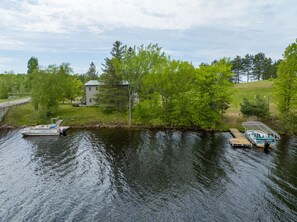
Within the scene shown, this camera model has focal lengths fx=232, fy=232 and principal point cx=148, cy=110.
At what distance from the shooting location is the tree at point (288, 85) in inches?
1684

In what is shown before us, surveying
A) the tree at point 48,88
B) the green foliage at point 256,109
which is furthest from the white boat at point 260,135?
the tree at point 48,88

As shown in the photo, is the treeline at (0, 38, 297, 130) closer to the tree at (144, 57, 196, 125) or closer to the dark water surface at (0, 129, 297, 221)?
the tree at (144, 57, 196, 125)

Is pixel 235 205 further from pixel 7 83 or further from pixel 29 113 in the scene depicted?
pixel 7 83

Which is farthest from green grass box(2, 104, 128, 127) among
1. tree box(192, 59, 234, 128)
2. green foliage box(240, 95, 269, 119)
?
green foliage box(240, 95, 269, 119)

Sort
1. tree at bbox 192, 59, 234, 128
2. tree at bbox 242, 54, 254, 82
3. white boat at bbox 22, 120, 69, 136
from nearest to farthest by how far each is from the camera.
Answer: white boat at bbox 22, 120, 69, 136
tree at bbox 192, 59, 234, 128
tree at bbox 242, 54, 254, 82

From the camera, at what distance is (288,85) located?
43375 mm

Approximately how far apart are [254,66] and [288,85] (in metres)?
69.4

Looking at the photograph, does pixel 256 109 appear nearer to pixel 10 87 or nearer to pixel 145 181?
pixel 145 181

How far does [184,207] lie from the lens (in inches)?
750

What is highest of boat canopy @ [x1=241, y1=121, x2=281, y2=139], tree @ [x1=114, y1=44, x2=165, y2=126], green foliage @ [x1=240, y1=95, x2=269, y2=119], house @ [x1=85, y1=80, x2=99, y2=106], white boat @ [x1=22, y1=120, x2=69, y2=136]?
tree @ [x1=114, y1=44, x2=165, y2=126]

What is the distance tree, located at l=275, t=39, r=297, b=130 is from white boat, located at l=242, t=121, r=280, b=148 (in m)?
5.19

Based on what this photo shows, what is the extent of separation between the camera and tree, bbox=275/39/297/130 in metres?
42.8

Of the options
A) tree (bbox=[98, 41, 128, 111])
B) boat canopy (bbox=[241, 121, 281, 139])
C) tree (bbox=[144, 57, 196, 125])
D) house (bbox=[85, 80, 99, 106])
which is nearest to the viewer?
boat canopy (bbox=[241, 121, 281, 139])

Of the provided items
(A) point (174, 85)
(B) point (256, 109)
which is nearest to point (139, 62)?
(A) point (174, 85)
